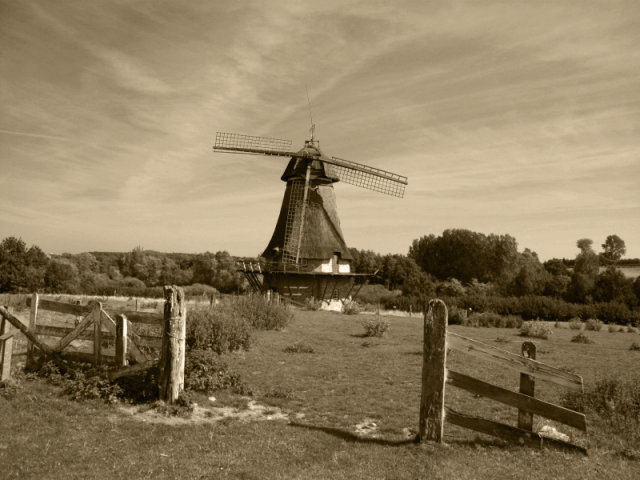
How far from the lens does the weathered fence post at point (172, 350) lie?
30.4ft

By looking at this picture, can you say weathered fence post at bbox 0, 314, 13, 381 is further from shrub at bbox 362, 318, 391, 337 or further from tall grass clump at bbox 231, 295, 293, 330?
shrub at bbox 362, 318, 391, 337

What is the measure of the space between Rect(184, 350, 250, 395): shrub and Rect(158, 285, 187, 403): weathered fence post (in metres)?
0.69

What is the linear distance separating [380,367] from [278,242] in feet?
86.0

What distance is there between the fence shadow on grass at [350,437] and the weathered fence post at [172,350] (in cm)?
238

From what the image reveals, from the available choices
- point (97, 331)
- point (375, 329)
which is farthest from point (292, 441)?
point (375, 329)

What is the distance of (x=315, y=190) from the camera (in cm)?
3966

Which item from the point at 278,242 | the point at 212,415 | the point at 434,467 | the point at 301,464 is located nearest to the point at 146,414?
the point at 212,415

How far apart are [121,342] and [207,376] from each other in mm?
1871

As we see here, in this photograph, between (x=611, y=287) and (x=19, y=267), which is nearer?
(x=19, y=267)

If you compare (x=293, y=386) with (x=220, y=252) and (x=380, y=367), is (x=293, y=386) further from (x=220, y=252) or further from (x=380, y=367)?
(x=220, y=252)

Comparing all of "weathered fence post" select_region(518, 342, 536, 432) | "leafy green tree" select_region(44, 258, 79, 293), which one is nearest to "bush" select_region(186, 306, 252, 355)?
"weathered fence post" select_region(518, 342, 536, 432)

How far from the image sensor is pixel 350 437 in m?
7.96

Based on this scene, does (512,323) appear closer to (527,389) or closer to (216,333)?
(216,333)

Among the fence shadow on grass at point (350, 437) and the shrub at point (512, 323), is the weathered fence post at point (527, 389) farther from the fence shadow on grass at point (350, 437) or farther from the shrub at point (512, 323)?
the shrub at point (512, 323)
